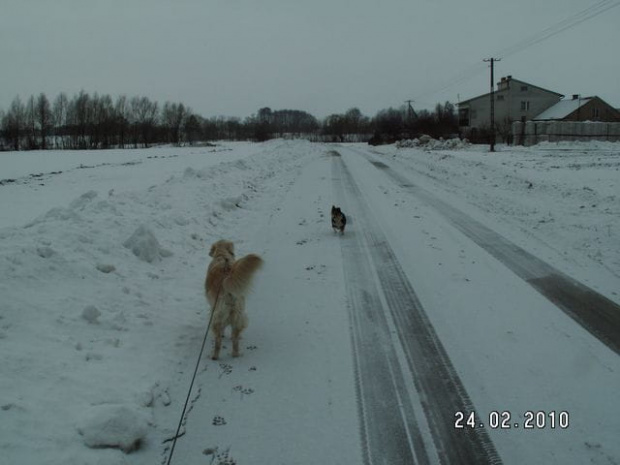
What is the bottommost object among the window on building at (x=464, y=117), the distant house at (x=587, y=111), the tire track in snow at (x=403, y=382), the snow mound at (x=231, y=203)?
the tire track in snow at (x=403, y=382)

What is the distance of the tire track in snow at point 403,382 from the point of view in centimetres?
383

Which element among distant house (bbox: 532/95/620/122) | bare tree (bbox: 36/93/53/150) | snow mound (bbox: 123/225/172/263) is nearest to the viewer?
snow mound (bbox: 123/225/172/263)

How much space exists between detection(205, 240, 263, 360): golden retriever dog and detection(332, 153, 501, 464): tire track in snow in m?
1.41

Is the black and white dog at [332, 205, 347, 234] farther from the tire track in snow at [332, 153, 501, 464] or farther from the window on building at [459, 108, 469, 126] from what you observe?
the window on building at [459, 108, 469, 126]

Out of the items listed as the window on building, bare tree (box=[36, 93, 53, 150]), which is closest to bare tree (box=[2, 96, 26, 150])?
bare tree (box=[36, 93, 53, 150])

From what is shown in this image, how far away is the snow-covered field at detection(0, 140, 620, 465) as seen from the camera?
12.6 ft

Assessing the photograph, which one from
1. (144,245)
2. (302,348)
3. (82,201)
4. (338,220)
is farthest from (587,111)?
(302,348)

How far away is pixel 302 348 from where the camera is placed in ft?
18.2

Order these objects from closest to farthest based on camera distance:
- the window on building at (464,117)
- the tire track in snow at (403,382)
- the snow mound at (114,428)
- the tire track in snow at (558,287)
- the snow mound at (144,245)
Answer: the snow mound at (114,428) < the tire track in snow at (403,382) < the tire track in snow at (558,287) < the snow mound at (144,245) < the window on building at (464,117)

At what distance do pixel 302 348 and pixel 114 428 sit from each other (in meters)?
2.33

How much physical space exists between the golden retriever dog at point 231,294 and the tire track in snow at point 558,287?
4.21 meters

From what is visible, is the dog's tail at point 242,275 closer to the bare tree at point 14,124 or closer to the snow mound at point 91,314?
the snow mound at point 91,314

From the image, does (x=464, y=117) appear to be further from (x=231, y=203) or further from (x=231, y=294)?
(x=231, y=294)

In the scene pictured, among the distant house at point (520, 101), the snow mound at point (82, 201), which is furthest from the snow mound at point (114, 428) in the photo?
the distant house at point (520, 101)
